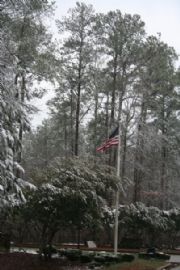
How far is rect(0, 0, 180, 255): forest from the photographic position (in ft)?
60.4

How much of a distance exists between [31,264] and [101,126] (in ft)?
75.1

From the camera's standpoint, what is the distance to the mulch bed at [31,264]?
15747 mm

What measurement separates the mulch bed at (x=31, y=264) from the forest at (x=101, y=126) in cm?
98

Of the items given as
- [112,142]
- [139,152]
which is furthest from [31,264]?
[139,152]

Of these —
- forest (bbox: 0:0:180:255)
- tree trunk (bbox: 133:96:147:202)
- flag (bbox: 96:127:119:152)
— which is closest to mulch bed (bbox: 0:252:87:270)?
forest (bbox: 0:0:180:255)

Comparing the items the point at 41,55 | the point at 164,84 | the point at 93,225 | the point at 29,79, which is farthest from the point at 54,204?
the point at 164,84

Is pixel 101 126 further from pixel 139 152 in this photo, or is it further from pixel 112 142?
pixel 112 142

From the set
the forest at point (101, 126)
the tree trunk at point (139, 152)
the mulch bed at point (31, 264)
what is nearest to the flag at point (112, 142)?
the forest at point (101, 126)

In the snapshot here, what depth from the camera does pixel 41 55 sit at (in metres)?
24.7

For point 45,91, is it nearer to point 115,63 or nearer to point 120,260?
point 115,63

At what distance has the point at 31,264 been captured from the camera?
16797mm

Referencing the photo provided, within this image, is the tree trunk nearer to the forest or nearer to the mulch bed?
the forest

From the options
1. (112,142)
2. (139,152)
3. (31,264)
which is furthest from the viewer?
(139,152)

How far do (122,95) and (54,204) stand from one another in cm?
1852
